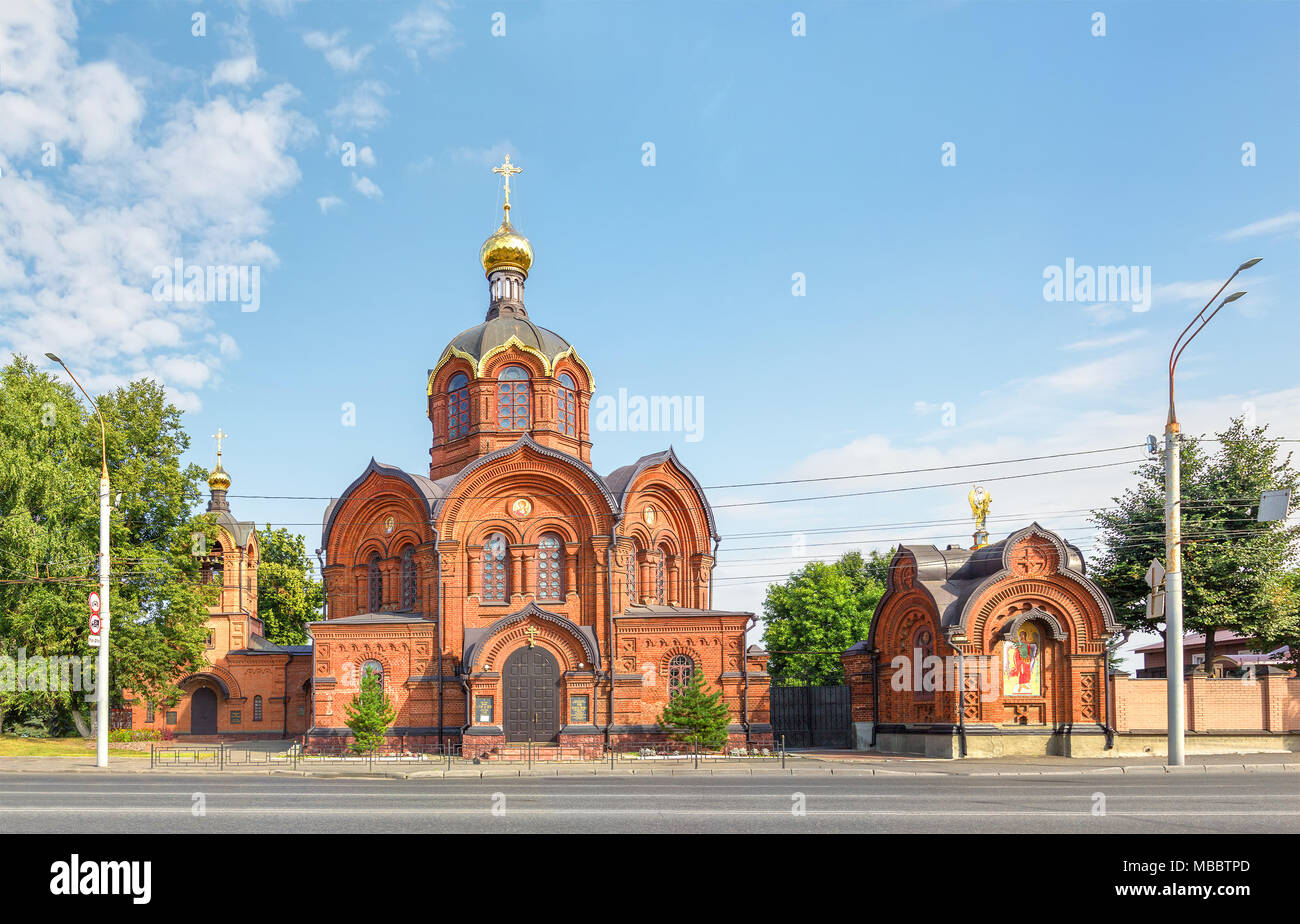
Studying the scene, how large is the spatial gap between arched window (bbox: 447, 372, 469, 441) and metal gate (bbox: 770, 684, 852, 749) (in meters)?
15.1

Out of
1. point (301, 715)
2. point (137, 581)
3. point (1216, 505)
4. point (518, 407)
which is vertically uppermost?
point (518, 407)

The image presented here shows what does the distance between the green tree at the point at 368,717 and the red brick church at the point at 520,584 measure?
96 cm

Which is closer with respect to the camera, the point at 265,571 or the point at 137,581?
the point at 137,581

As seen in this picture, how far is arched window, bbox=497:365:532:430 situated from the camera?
3812cm

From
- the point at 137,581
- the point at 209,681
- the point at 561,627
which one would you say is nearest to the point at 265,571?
the point at 209,681

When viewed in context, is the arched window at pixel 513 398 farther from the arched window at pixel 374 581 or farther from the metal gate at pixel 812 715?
the metal gate at pixel 812 715

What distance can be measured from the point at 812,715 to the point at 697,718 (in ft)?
33.0

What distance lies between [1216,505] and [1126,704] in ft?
27.6

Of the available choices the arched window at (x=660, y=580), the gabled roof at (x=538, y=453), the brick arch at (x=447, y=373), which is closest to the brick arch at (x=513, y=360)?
the brick arch at (x=447, y=373)

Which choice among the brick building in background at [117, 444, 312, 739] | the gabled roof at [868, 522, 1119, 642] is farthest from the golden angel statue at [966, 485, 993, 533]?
the brick building in background at [117, 444, 312, 739]
